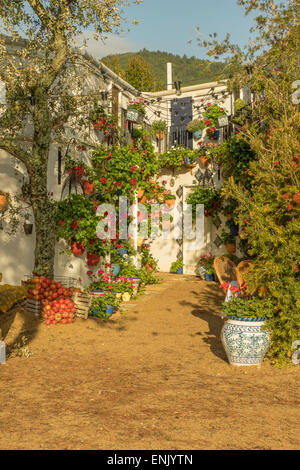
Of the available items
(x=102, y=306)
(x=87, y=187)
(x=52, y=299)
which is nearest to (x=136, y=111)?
(x=87, y=187)

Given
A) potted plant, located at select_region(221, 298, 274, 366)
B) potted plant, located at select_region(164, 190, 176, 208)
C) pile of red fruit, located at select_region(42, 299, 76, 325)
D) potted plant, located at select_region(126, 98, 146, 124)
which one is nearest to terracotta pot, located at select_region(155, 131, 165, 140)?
potted plant, located at select_region(126, 98, 146, 124)

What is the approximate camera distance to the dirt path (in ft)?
11.5

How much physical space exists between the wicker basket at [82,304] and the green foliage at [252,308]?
344 centimetres

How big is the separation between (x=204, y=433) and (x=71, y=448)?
110 centimetres

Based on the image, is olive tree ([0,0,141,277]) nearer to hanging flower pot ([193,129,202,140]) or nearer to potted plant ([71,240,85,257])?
potted plant ([71,240,85,257])

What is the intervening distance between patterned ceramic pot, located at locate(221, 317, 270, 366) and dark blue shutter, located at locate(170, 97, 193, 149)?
32.3 feet

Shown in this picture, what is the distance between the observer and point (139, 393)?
4.57 meters

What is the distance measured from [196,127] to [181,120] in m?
0.94

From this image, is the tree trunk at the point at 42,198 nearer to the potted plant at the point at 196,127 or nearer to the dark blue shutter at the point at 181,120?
the potted plant at the point at 196,127

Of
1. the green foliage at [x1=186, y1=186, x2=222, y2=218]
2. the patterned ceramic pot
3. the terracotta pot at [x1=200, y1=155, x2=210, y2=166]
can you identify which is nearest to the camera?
the patterned ceramic pot

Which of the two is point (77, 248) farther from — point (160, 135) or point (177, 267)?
point (160, 135)

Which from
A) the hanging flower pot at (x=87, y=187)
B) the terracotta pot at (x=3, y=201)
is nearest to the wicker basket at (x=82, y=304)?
the terracotta pot at (x=3, y=201)

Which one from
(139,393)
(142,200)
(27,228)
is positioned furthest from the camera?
(142,200)

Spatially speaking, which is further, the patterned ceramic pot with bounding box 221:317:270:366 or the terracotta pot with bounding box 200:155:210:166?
the terracotta pot with bounding box 200:155:210:166
